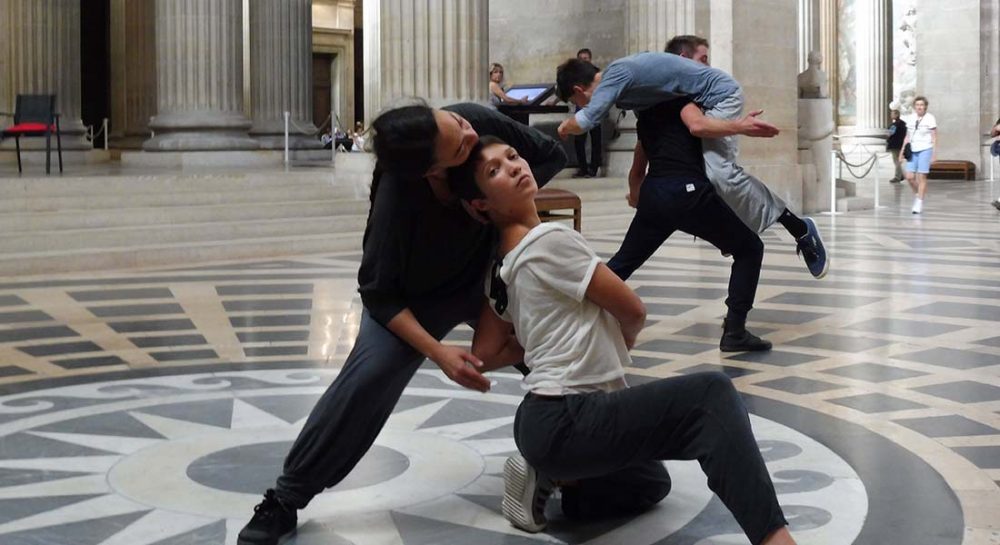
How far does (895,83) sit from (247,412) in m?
31.6

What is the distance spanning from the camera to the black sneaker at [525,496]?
146 inches

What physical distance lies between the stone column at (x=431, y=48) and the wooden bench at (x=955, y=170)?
19410mm

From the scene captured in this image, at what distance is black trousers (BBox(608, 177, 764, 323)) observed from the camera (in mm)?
6715

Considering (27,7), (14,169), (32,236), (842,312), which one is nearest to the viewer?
(842,312)

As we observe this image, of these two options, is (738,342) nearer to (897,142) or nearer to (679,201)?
(679,201)

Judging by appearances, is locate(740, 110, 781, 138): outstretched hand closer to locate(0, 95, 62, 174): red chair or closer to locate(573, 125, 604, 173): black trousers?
locate(0, 95, 62, 174): red chair

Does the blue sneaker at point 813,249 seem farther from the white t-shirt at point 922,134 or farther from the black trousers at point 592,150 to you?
the white t-shirt at point 922,134

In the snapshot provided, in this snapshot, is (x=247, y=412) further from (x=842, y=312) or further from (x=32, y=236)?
(x=32, y=236)

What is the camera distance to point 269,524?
3.62 meters

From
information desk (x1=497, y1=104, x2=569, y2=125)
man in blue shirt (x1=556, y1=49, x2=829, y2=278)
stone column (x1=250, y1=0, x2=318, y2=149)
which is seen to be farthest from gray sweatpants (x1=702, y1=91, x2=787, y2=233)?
stone column (x1=250, y1=0, x2=318, y2=149)

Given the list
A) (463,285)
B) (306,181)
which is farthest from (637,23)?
(463,285)

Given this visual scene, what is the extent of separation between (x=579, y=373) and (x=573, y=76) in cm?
302

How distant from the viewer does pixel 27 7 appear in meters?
18.9

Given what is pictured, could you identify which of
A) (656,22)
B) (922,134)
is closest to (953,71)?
(922,134)
